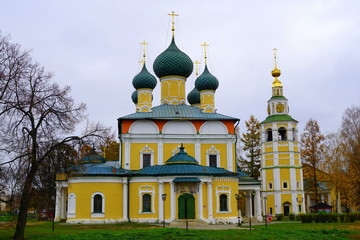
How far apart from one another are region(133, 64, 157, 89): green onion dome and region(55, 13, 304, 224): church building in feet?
0.27

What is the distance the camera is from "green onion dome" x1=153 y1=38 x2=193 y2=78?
109 ft

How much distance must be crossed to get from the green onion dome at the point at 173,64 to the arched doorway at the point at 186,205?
1159 centimetres

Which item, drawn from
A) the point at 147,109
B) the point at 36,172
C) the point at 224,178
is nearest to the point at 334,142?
the point at 224,178

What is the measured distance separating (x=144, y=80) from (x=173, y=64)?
269 centimetres

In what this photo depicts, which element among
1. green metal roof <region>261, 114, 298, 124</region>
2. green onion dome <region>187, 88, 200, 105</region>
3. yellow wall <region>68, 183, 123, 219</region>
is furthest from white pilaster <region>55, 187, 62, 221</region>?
green metal roof <region>261, 114, 298, 124</region>

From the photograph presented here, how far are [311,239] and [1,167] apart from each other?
11643 mm

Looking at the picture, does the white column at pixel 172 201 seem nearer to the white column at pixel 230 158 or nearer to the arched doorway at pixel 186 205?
the arched doorway at pixel 186 205

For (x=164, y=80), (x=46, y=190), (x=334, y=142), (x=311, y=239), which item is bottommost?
(x=311, y=239)

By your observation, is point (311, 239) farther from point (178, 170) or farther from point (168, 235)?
point (178, 170)

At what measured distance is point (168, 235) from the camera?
1606 cm

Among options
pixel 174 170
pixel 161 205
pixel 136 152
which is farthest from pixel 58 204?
pixel 174 170

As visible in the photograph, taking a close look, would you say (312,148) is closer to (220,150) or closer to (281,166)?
(281,166)

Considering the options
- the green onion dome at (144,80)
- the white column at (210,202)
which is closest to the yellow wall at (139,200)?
the white column at (210,202)

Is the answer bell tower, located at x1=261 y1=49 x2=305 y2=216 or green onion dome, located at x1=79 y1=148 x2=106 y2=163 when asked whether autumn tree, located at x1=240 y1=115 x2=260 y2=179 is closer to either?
bell tower, located at x1=261 y1=49 x2=305 y2=216
